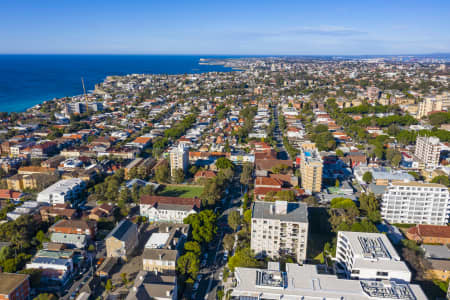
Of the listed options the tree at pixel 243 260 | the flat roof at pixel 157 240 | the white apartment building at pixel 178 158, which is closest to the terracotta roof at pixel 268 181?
the white apartment building at pixel 178 158

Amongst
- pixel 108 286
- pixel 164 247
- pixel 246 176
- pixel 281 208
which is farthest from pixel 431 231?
pixel 108 286

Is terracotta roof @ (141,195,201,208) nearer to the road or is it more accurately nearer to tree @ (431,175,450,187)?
the road

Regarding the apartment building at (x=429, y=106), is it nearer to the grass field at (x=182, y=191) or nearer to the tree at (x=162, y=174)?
the grass field at (x=182, y=191)

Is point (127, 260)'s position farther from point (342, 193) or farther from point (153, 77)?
point (153, 77)

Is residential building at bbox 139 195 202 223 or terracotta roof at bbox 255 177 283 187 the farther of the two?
terracotta roof at bbox 255 177 283 187

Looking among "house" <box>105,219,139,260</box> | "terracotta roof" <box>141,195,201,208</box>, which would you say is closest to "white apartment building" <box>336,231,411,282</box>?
"terracotta roof" <box>141,195,201,208</box>

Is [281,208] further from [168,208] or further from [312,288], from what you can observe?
[168,208]

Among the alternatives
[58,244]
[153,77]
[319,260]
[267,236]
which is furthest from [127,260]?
[153,77]
